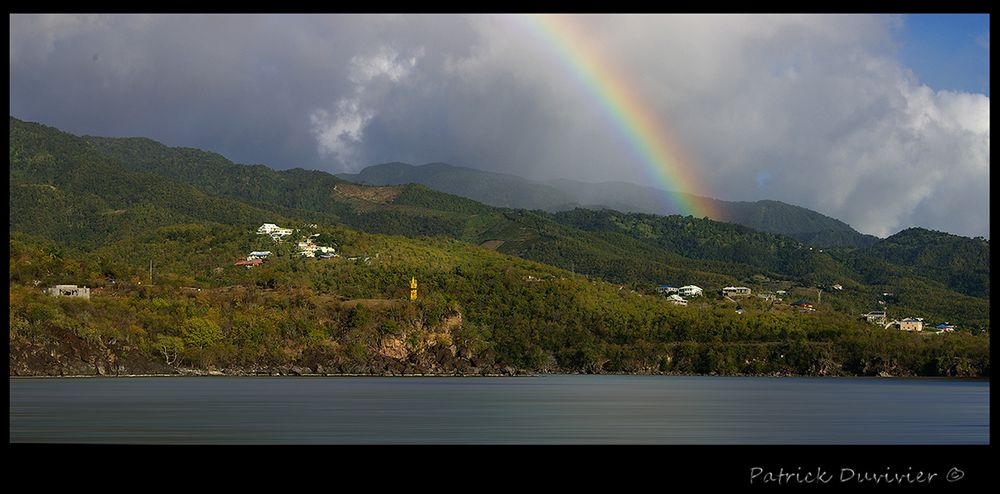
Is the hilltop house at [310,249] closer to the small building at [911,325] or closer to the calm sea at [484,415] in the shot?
the calm sea at [484,415]

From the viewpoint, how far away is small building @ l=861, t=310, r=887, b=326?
331 feet

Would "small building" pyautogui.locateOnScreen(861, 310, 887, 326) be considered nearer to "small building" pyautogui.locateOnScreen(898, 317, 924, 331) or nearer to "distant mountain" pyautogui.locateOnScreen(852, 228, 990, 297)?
"small building" pyautogui.locateOnScreen(898, 317, 924, 331)

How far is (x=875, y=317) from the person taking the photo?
107 meters

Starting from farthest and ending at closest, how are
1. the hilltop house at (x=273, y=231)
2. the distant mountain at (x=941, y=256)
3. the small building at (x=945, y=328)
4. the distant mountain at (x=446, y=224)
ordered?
the distant mountain at (x=941, y=256) → the distant mountain at (x=446, y=224) → the hilltop house at (x=273, y=231) → the small building at (x=945, y=328)

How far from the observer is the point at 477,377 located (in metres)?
87.0

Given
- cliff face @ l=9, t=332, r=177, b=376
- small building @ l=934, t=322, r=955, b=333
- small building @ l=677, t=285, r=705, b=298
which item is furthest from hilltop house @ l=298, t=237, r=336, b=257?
small building @ l=934, t=322, r=955, b=333

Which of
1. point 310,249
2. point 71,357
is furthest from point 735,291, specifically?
point 71,357

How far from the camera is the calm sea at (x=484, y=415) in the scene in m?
28.4

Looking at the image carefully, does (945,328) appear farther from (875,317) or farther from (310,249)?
(310,249)

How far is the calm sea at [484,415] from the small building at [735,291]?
50141 mm

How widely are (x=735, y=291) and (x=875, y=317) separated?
14.4 meters

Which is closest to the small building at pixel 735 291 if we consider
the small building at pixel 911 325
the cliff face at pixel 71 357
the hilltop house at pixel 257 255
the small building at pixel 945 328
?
the small building at pixel 911 325
